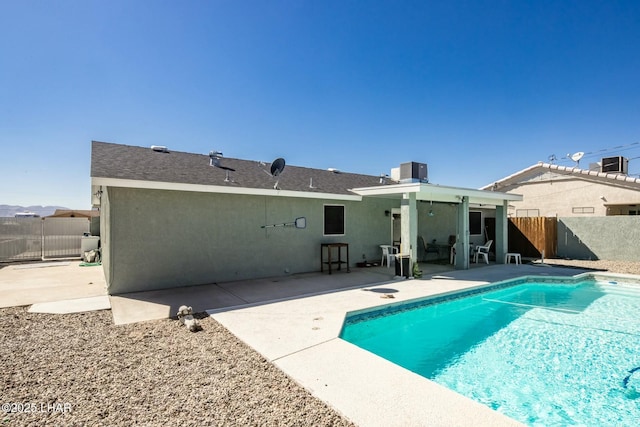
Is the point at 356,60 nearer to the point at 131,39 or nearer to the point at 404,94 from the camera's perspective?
the point at 404,94

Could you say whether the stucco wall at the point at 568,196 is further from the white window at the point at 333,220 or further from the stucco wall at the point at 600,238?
the white window at the point at 333,220

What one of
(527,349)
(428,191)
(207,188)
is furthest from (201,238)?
(527,349)

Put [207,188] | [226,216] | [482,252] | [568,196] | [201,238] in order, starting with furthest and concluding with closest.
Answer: [568,196], [482,252], [226,216], [201,238], [207,188]

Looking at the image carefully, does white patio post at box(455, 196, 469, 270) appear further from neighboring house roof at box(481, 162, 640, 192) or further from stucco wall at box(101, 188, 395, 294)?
neighboring house roof at box(481, 162, 640, 192)

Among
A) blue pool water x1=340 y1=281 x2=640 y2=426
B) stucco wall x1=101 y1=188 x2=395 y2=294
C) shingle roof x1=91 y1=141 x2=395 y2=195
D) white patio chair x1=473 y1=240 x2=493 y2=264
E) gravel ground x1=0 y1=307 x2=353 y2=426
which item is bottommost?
blue pool water x1=340 y1=281 x2=640 y2=426

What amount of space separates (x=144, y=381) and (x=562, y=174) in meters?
25.6

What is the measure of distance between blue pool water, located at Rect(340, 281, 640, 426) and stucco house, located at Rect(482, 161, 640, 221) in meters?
11.8

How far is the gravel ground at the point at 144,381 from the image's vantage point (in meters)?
2.91

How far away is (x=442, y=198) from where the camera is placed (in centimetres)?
1284

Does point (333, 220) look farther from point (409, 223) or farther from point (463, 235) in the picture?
point (463, 235)

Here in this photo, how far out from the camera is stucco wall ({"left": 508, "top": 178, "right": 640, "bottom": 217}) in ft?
60.9

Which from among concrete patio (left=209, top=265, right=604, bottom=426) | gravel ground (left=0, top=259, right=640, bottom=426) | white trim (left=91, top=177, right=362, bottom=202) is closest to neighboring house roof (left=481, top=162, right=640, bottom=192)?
white trim (left=91, top=177, right=362, bottom=202)

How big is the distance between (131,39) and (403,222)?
10.5 m

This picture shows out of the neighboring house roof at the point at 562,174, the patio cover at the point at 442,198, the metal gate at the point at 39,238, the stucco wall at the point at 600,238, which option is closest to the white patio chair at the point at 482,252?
the patio cover at the point at 442,198
